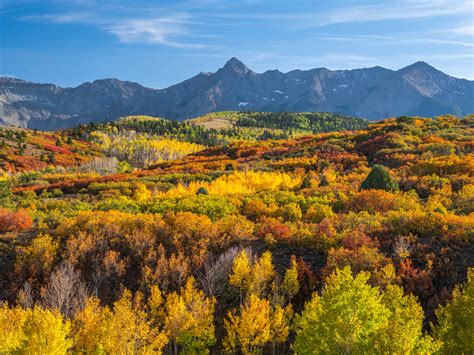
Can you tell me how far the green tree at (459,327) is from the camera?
13.7 meters

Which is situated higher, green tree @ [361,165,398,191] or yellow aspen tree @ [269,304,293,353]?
green tree @ [361,165,398,191]

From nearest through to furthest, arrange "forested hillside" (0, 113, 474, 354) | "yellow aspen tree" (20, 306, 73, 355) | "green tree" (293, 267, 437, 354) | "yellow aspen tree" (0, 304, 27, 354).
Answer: "green tree" (293, 267, 437, 354) < "forested hillside" (0, 113, 474, 354) < "yellow aspen tree" (20, 306, 73, 355) < "yellow aspen tree" (0, 304, 27, 354)

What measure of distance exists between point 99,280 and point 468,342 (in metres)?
17.9

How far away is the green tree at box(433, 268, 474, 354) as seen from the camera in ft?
44.8

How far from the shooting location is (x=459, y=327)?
46.4 ft

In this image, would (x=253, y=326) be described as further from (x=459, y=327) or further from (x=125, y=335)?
(x=459, y=327)

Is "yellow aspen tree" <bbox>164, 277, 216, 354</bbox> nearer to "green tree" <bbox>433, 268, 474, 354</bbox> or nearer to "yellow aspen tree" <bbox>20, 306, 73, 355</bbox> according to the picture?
"yellow aspen tree" <bbox>20, 306, 73, 355</bbox>

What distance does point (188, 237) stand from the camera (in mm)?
24719

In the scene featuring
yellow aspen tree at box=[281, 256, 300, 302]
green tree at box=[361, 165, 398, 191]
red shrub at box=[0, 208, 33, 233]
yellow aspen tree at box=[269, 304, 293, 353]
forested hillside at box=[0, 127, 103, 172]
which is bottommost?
forested hillside at box=[0, 127, 103, 172]

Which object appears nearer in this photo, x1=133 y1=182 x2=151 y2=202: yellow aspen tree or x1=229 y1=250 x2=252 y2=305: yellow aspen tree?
x1=229 y1=250 x2=252 y2=305: yellow aspen tree

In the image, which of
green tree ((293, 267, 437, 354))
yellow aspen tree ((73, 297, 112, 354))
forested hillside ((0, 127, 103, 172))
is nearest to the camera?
green tree ((293, 267, 437, 354))

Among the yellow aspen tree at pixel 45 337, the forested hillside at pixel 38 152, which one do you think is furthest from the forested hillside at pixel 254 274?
the forested hillside at pixel 38 152

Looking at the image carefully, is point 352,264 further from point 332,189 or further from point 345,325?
point 332,189

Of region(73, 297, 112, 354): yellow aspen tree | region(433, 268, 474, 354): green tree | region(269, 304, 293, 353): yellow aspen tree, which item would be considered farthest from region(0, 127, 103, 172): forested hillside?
region(433, 268, 474, 354): green tree
